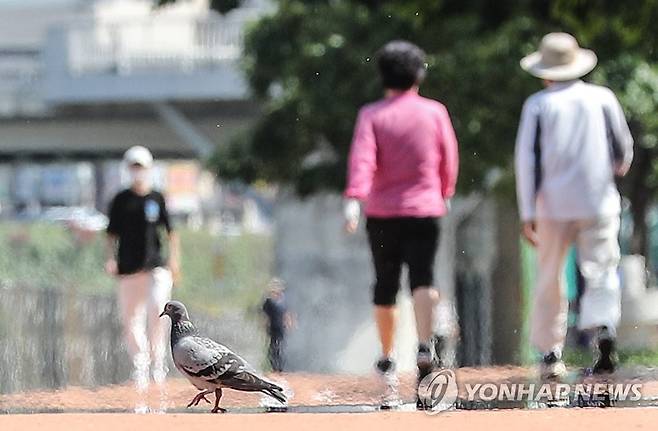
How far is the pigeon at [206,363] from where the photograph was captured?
22.2 ft

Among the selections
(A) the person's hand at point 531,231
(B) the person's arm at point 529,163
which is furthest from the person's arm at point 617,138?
(A) the person's hand at point 531,231

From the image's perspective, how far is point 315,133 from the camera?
22.0 meters

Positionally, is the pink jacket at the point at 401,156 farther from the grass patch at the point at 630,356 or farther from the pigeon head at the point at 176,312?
the grass patch at the point at 630,356

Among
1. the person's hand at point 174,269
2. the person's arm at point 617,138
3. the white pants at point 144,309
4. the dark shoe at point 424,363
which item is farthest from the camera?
the person's hand at point 174,269

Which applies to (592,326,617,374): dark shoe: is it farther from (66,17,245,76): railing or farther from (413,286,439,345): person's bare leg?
(66,17,245,76): railing

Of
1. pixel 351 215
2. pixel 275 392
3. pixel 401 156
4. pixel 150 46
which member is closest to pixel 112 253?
pixel 351 215

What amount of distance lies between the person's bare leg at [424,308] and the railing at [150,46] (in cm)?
→ 2862

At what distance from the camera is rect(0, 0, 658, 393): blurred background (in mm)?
17219

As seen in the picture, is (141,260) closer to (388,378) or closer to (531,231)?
(531,231)

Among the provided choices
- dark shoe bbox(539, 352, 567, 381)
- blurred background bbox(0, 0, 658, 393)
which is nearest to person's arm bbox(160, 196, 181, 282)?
blurred background bbox(0, 0, 658, 393)

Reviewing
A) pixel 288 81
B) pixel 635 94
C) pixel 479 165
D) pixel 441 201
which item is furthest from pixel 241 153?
pixel 441 201

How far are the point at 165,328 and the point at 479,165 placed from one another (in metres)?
8.26

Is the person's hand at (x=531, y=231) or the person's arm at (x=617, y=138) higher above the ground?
the person's arm at (x=617, y=138)

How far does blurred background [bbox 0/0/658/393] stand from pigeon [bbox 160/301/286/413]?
6540mm
